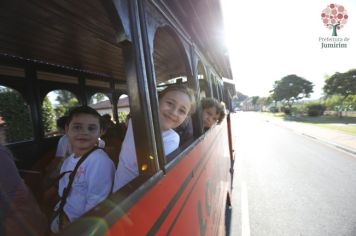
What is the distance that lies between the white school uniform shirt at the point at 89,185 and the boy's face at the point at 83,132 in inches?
12.9

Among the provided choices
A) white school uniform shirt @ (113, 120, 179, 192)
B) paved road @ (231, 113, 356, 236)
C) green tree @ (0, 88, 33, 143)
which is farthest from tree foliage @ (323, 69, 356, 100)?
white school uniform shirt @ (113, 120, 179, 192)

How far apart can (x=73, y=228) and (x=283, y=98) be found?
61299mm

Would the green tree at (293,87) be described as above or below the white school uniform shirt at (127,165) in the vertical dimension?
above

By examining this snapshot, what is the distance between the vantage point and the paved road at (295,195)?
3940mm

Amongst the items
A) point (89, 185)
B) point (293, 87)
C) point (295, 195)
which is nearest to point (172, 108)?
point (89, 185)

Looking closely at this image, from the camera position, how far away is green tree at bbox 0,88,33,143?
11078 mm

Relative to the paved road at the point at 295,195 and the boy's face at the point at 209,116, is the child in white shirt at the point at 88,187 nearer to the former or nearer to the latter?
the boy's face at the point at 209,116

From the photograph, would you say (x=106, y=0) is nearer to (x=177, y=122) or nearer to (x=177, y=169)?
(x=177, y=169)

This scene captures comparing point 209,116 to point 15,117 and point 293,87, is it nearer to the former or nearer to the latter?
point 15,117

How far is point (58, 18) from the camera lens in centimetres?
257

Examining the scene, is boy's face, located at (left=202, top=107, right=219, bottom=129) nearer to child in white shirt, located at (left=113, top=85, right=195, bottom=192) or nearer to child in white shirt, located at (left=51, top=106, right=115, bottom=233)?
child in white shirt, located at (left=113, top=85, right=195, bottom=192)

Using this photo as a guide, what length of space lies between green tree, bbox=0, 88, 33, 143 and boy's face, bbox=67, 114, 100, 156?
397 inches

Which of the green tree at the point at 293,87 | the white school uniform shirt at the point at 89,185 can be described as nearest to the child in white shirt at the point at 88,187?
the white school uniform shirt at the point at 89,185

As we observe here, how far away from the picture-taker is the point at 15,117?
11.7 meters
